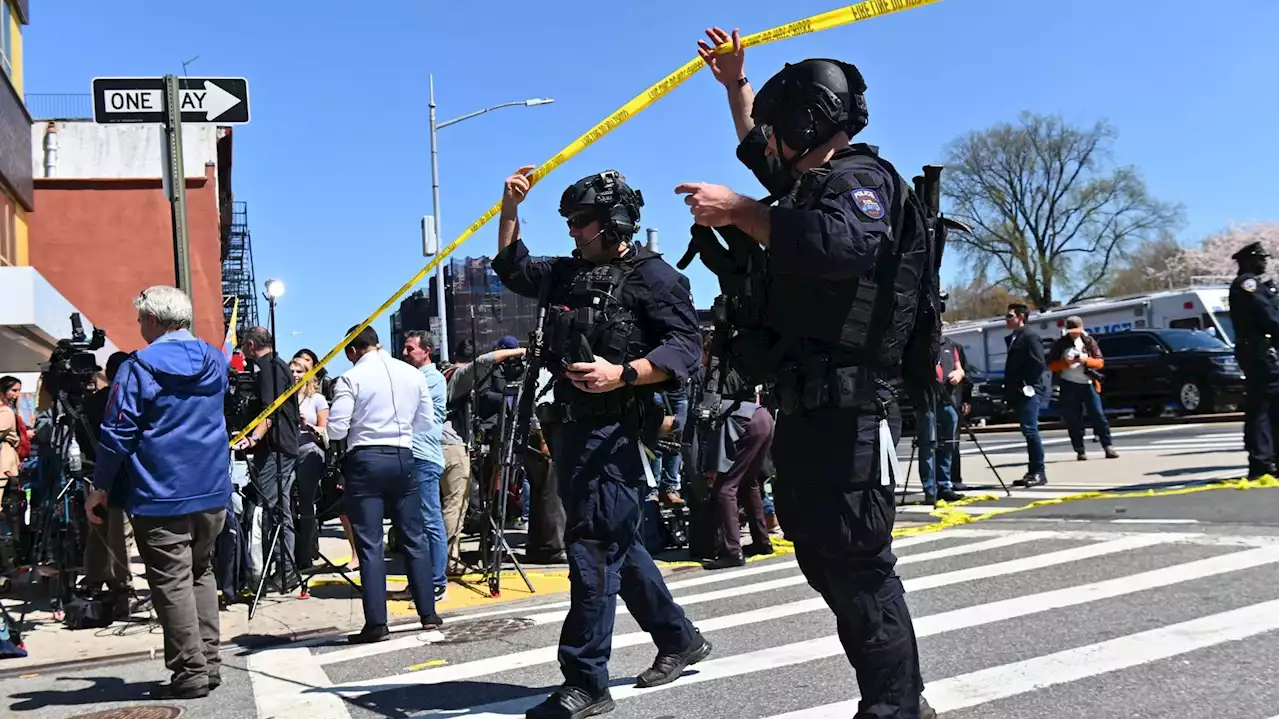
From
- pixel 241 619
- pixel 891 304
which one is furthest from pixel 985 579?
pixel 241 619

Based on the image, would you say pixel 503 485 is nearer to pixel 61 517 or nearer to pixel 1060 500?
pixel 61 517

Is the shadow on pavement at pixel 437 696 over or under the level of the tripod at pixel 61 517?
under

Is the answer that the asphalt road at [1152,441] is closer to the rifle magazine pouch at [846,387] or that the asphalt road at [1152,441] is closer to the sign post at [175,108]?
the sign post at [175,108]

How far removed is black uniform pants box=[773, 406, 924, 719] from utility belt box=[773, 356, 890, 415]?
0.15 feet

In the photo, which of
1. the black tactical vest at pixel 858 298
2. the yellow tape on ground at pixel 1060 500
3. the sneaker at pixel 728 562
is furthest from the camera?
the yellow tape on ground at pixel 1060 500

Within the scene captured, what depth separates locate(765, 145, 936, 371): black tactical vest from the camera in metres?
3.20

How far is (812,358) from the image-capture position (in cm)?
325

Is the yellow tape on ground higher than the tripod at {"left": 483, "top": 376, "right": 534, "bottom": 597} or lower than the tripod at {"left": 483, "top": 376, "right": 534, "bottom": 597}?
lower

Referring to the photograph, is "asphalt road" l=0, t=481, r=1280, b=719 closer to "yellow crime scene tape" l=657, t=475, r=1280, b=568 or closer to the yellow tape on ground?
"yellow crime scene tape" l=657, t=475, r=1280, b=568

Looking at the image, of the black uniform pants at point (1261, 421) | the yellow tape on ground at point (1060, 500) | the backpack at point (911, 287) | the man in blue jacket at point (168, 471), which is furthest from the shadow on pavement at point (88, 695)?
the black uniform pants at point (1261, 421)

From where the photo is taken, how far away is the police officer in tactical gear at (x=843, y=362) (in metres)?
3.17

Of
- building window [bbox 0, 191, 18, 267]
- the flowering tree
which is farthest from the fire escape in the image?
the flowering tree

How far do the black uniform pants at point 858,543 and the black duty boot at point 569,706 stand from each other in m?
1.29

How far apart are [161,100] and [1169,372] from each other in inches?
824
